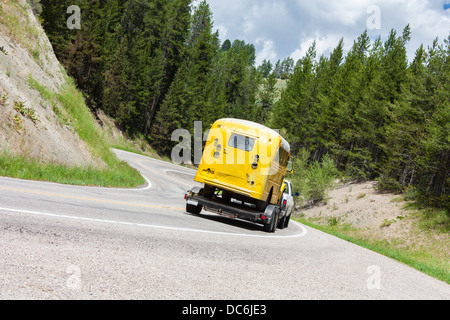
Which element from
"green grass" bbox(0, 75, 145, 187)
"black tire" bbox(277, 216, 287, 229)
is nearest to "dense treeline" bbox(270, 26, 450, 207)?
"black tire" bbox(277, 216, 287, 229)

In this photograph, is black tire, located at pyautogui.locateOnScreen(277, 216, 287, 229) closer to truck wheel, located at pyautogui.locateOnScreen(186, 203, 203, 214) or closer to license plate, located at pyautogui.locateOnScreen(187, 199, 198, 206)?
truck wheel, located at pyautogui.locateOnScreen(186, 203, 203, 214)

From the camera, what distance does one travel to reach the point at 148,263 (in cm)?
A: 521

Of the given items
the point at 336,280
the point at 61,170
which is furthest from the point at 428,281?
the point at 61,170

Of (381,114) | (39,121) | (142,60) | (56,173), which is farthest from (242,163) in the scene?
(142,60)

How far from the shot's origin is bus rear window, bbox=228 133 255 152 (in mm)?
11961

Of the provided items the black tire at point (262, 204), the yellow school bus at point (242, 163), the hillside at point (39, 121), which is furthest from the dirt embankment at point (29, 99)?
the black tire at point (262, 204)

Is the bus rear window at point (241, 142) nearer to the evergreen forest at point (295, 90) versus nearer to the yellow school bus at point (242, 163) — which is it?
the yellow school bus at point (242, 163)

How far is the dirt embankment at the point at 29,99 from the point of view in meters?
14.5

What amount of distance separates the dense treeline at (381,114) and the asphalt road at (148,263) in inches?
883

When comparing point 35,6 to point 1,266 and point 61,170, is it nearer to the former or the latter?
point 61,170

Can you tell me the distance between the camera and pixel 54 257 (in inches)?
180

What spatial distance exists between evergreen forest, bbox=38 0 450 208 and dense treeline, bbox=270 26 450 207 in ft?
0.45

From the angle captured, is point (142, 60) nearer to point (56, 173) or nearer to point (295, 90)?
point (295, 90)
